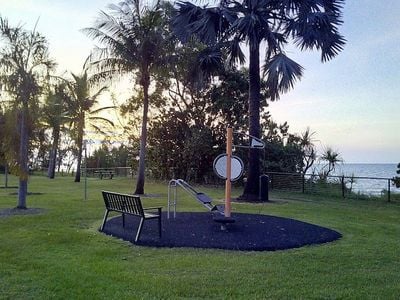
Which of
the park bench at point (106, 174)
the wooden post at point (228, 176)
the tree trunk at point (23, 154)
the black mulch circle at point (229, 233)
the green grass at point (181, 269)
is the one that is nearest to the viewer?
the green grass at point (181, 269)

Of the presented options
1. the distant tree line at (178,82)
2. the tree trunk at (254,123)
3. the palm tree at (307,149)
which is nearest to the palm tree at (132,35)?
the distant tree line at (178,82)

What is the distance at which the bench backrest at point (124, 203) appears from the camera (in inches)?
306

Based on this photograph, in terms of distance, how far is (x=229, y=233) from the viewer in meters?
8.55

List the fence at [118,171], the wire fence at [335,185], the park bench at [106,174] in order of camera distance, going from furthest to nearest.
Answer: the fence at [118,171] < the park bench at [106,174] < the wire fence at [335,185]

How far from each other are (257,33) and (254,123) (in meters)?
3.33

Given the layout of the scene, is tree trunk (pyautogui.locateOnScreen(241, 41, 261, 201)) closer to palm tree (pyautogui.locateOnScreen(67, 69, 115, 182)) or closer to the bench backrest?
the bench backrest

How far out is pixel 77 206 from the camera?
42.9 feet

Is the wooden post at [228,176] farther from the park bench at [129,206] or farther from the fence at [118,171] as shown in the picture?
the fence at [118,171]

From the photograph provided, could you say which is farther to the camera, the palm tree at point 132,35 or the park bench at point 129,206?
the palm tree at point 132,35

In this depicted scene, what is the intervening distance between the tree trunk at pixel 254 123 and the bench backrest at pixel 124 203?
7.96 metres

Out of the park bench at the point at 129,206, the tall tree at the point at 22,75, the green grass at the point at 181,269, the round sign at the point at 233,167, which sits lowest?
the green grass at the point at 181,269

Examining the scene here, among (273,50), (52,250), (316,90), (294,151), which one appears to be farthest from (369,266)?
(294,151)

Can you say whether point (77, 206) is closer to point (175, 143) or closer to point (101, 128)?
point (175, 143)

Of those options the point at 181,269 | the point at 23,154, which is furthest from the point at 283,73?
the point at 181,269
